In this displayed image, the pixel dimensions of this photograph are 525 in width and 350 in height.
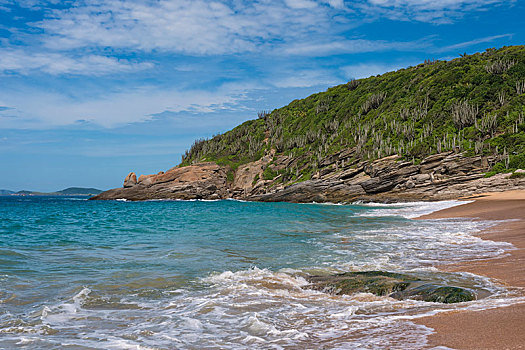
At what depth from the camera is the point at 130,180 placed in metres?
83.9

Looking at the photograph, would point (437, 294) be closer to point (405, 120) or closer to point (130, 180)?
point (405, 120)

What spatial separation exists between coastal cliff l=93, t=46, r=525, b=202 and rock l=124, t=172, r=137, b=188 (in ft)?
0.97

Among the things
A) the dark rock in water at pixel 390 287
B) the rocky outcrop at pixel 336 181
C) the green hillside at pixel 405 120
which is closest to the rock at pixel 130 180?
the rocky outcrop at pixel 336 181

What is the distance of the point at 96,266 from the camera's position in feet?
38.2

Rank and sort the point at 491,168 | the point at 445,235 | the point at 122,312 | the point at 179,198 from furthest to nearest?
the point at 179,198
the point at 491,168
the point at 445,235
the point at 122,312

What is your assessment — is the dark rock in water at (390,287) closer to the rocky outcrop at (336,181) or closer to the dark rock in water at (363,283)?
the dark rock in water at (363,283)

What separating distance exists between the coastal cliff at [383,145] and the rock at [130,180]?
0.30 meters

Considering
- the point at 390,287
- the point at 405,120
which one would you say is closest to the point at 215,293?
the point at 390,287

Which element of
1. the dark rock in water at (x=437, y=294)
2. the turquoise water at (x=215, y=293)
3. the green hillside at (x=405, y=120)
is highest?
the green hillside at (x=405, y=120)

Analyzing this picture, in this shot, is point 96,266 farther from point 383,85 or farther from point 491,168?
point 383,85

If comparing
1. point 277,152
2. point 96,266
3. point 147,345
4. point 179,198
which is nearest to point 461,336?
point 147,345

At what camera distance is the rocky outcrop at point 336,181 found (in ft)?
147

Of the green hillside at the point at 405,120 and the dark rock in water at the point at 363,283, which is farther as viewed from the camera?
the green hillside at the point at 405,120

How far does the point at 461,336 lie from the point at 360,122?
7782 centimetres
